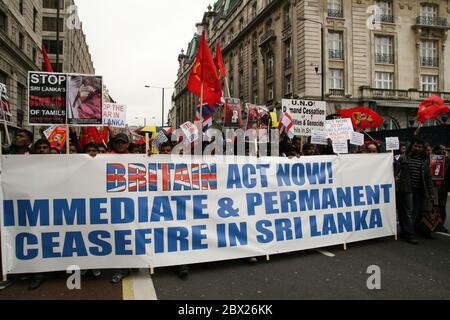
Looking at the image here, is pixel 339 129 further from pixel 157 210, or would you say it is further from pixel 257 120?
pixel 157 210

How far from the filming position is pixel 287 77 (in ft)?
115

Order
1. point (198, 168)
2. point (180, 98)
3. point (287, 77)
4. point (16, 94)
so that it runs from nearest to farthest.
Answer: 1. point (198, 168)
2. point (16, 94)
3. point (287, 77)
4. point (180, 98)

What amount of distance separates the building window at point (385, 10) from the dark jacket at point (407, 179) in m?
30.6

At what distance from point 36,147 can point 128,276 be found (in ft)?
7.12

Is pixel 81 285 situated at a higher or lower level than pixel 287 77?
lower

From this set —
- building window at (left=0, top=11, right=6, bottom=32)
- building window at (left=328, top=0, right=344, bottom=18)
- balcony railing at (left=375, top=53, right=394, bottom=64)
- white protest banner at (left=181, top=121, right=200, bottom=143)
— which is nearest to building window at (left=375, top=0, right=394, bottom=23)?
balcony railing at (left=375, top=53, right=394, bottom=64)

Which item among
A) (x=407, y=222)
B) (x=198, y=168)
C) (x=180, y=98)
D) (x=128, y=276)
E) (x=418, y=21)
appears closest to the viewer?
(x=128, y=276)

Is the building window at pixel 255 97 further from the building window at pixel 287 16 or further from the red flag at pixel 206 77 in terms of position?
the red flag at pixel 206 77

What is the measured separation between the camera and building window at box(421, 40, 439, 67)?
3384 centimetres

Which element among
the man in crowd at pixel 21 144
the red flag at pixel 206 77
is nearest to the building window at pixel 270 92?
the red flag at pixel 206 77

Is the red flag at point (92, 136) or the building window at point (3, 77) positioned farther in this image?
the building window at point (3, 77)

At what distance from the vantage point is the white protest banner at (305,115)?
339 inches
